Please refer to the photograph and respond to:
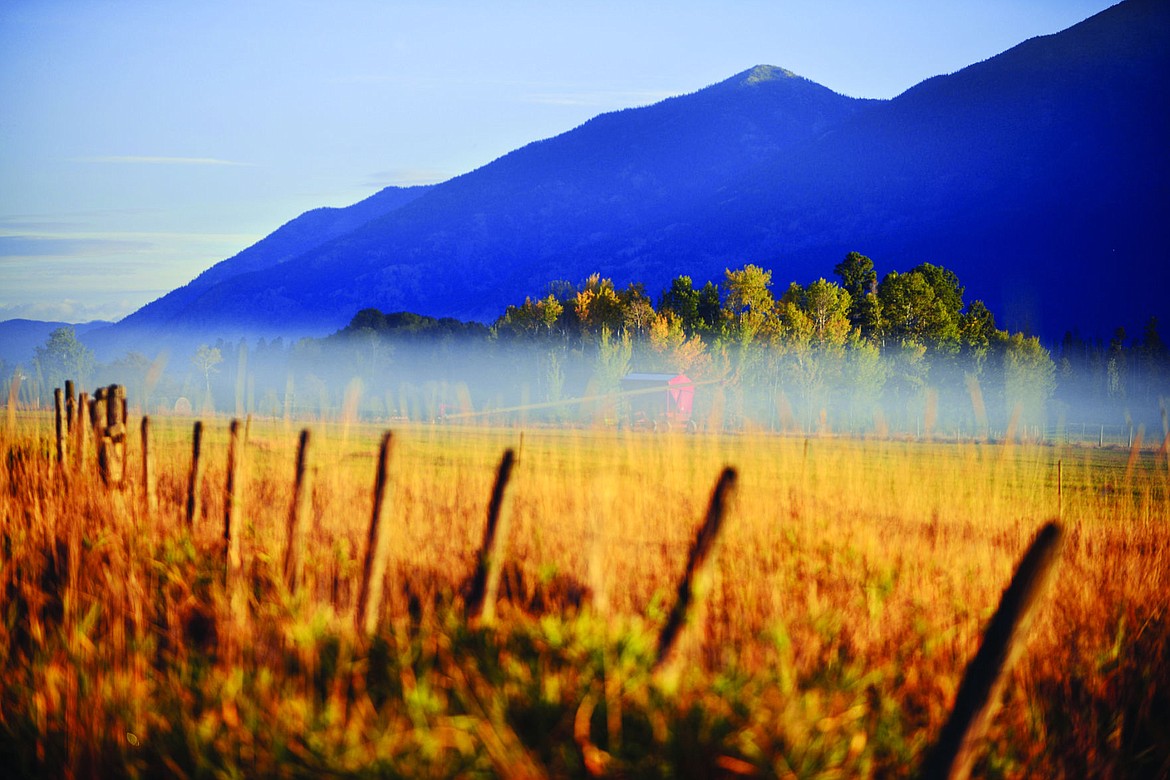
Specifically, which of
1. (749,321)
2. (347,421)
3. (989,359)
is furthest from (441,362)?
(347,421)

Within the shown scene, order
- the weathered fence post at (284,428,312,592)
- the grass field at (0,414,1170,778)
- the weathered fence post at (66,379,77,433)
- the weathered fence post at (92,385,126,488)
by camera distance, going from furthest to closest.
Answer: the weathered fence post at (66,379,77,433), the weathered fence post at (92,385,126,488), the weathered fence post at (284,428,312,592), the grass field at (0,414,1170,778)

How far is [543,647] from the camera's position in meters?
6.06

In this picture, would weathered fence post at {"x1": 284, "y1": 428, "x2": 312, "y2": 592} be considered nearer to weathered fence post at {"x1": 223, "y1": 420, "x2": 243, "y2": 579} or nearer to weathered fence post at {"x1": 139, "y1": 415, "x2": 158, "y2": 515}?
weathered fence post at {"x1": 223, "y1": 420, "x2": 243, "y2": 579}

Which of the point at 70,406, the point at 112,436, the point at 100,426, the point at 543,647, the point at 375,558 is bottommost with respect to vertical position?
the point at 543,647

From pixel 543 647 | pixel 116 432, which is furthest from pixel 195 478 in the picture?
pixel 543 647

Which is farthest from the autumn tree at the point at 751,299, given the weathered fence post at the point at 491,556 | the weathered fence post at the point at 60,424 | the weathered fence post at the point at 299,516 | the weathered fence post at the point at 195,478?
the weathered fence post at the point at 491,556

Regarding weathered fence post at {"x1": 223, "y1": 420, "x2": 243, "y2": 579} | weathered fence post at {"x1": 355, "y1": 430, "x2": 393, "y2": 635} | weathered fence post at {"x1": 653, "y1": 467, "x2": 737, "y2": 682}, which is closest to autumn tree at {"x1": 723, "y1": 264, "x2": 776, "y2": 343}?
weathered fence post at {"x1": 223, "y1": 420, "x2": 243, "y2": 579}

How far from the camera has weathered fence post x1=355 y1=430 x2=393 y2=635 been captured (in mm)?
6598

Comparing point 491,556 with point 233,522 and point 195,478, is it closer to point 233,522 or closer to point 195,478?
point 233,522

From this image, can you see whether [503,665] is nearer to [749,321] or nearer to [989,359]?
[749,321]

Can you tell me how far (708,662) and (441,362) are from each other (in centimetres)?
14760

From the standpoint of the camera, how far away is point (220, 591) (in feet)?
25.8

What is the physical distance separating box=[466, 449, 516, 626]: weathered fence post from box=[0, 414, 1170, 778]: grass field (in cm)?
15

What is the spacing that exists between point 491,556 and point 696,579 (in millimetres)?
1498
